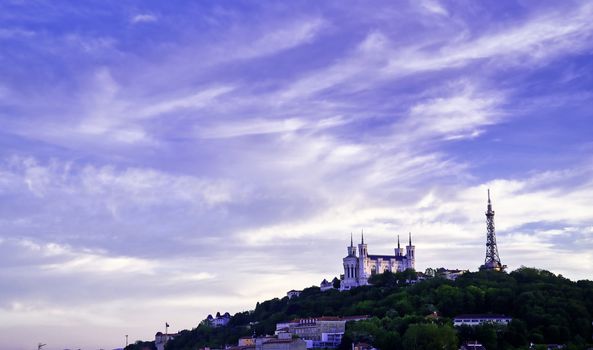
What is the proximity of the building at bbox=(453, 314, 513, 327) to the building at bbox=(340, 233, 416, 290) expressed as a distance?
4228cm

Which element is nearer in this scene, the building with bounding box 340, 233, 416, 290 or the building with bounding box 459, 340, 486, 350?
the building with bounding box 459, 340, 486, 350

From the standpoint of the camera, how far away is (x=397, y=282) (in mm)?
133875

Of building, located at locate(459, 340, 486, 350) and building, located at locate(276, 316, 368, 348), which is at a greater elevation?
building, located at locate(276, 316, 368, 348)

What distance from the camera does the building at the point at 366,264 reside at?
14512 cm

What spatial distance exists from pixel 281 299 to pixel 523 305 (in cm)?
5497

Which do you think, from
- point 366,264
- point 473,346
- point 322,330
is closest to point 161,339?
point 366,264

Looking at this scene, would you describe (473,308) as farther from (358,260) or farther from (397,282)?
(358,260)

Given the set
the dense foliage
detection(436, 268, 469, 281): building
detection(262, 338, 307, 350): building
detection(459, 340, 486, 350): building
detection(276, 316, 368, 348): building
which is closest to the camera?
detection(459, 340, 486, 350): building

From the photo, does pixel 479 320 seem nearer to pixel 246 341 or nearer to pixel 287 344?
pixel 287 344

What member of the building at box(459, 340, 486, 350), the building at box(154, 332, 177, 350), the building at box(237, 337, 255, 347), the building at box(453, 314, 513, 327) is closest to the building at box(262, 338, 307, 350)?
the building at box(237, 337, 255, 347)

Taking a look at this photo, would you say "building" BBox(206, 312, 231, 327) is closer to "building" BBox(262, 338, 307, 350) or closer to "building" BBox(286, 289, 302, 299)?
"building" BBox(286, 289, 302, 299)

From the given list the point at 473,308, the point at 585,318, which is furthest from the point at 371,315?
the point at 585,318

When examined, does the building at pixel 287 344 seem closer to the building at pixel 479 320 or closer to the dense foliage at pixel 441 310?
the dense foliage at pixel 441 310

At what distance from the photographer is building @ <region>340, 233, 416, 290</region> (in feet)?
476
